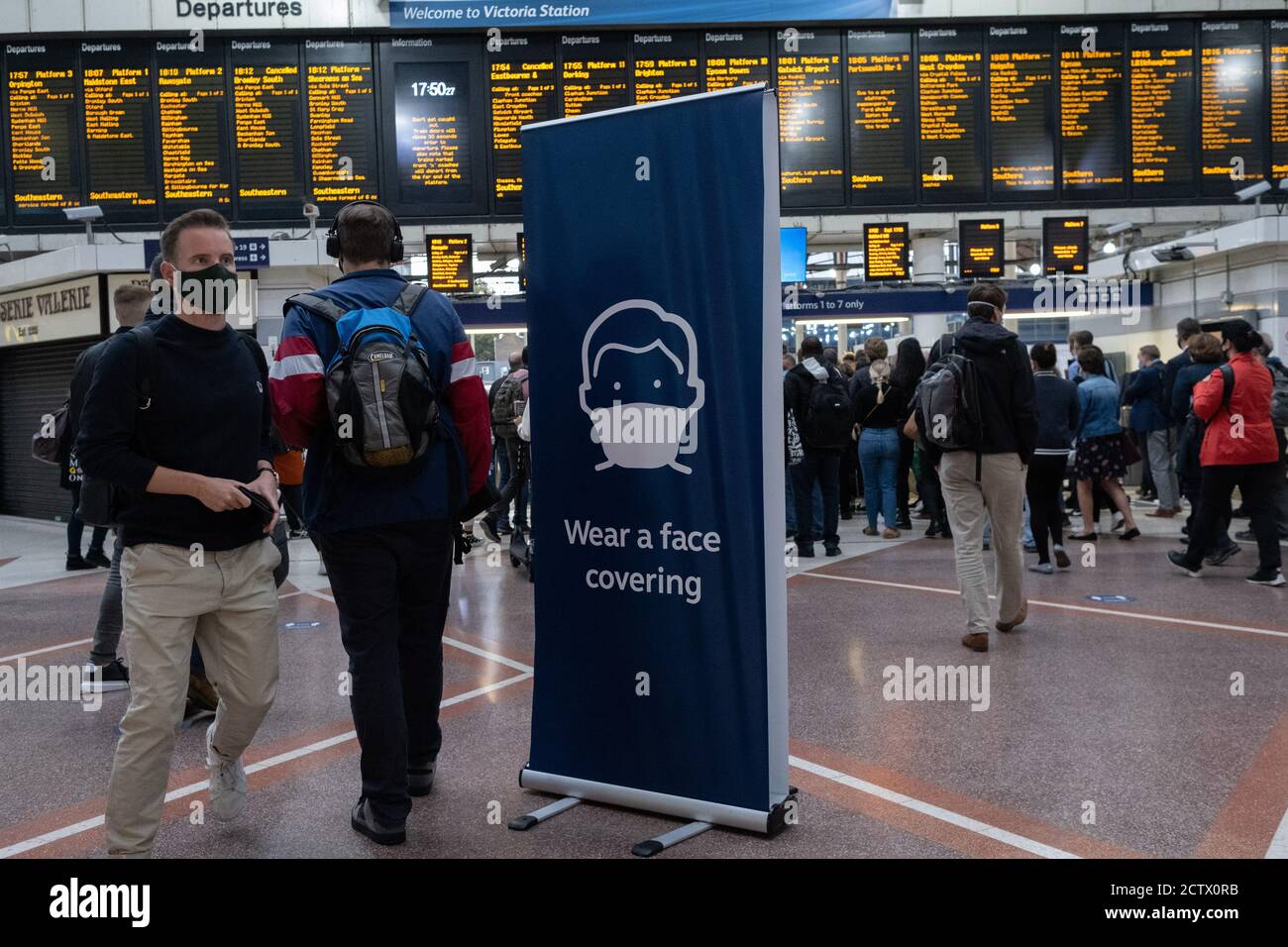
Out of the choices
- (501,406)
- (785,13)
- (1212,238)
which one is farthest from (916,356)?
(1212,238)

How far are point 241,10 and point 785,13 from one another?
6.09 metres

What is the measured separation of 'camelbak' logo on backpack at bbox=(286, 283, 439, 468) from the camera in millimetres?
3344

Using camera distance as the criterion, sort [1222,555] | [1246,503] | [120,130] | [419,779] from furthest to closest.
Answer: [120,130] → [1222,555] → [1246,503] → [419,779]

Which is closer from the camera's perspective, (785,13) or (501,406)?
(501,406)

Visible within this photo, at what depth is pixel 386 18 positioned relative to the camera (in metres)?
12.7

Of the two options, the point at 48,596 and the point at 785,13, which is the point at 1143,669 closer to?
the point at 48,596

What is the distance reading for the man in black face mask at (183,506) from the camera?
3172mm

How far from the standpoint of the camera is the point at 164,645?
3.22 metres

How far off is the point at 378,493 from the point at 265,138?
10.2 meters

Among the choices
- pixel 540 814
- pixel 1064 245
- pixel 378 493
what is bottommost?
pixel 540 814

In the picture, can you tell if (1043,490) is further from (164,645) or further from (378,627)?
(164,645)

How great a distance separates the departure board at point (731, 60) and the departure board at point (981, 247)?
3.02 metres

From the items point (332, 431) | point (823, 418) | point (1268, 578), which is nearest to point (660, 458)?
point (332, 431)
